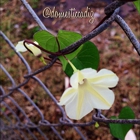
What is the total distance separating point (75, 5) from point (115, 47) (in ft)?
1.70

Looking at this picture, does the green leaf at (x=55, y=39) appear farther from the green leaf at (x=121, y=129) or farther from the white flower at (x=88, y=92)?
the green leaf at (x=121, y=129)

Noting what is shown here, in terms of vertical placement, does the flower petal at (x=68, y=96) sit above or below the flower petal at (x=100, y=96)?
above

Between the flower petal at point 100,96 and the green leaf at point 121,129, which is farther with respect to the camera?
the green leaf at point 121,129

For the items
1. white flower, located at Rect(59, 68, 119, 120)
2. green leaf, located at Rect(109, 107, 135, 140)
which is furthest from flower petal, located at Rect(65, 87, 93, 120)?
green leaf, located at Rect(109, 107, 135, 140)

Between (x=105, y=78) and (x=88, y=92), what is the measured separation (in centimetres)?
3

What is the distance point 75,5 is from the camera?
2096mm

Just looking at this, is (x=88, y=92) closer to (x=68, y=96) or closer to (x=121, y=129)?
(x=68, y=96)

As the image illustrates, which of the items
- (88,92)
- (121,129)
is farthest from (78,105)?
(121,129)

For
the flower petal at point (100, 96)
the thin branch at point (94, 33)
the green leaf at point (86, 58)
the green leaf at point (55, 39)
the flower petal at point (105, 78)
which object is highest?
the green leaf at point (55, 39)

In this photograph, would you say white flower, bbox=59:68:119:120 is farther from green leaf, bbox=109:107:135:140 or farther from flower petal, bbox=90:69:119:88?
green leaf, bbox=109:107:135:140

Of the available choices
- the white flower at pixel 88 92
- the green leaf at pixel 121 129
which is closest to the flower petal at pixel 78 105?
the white flower at pixel 88 92

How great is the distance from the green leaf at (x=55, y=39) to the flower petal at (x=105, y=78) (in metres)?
0.08

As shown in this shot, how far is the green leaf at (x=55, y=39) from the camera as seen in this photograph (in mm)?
327

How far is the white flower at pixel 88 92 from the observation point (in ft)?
0.89
